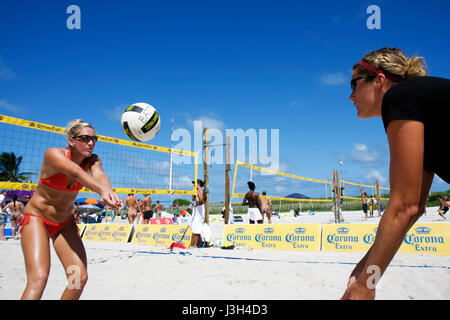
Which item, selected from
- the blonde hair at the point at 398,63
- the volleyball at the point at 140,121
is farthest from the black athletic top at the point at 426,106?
the volleyball at the point at 140,121

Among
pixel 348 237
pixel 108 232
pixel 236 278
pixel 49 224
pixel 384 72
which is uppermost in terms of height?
pixel 384 72

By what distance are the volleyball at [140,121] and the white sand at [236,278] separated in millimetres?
1994

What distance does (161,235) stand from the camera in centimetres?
801

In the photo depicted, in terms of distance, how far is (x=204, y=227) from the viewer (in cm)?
717

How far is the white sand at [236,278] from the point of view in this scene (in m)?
3.16

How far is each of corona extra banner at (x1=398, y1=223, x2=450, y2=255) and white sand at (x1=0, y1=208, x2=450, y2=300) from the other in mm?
298

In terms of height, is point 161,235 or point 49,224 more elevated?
point 49,224

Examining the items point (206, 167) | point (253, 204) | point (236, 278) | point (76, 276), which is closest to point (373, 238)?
point (236, 278)

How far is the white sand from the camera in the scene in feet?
10.4

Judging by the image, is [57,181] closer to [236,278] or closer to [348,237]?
[236,278]

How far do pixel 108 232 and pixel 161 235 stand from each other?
7.20ft

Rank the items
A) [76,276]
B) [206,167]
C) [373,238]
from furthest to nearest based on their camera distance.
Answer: [206,167], [373,238], [76,276]
